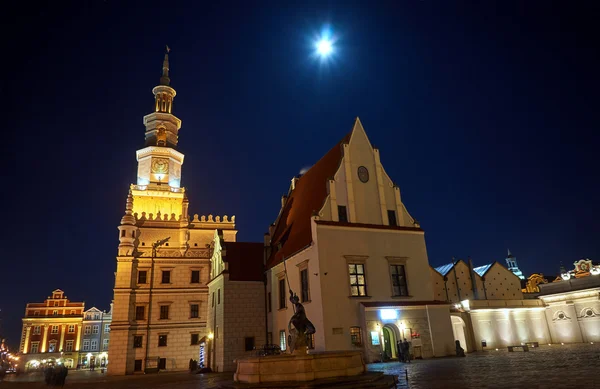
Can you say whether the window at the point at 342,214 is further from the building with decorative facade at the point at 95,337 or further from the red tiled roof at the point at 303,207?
the building with decorative facade at the point at 95,337

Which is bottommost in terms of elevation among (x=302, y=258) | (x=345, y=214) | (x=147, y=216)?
(x=302, y=258)

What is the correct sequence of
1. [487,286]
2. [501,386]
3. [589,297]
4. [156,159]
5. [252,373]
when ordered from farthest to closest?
[156,159]
[487,286]
[589,297]
[252,373]
[501,386]

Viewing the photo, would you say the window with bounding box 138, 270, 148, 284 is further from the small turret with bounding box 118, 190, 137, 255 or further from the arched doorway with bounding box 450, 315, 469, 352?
the arched doorway with bounding box 450, 315, 469, 352

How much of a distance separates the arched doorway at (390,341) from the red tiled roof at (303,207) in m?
7.32

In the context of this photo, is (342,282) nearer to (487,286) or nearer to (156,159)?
(487,286)

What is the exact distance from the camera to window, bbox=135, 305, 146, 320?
39281 millimetres

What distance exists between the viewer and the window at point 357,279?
2556 cm

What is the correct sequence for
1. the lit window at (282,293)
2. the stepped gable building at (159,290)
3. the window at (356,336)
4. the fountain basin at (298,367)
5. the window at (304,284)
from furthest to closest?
the stepped gable building at (159,290), the lit window at (282,293), the window at (304,284), the window at (356,336), the fountain basin at (298,367)

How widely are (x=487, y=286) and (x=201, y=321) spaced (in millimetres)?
28440

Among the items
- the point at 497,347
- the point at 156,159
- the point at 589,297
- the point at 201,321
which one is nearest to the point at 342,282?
the point at 497,347

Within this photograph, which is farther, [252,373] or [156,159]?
[156,159]

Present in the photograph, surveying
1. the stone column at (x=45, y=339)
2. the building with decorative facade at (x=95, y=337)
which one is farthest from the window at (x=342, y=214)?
the stone column at (x=45, y=339)

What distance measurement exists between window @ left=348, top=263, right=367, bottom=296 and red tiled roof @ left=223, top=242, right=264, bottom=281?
10.1 m

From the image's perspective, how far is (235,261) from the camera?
3416cm
